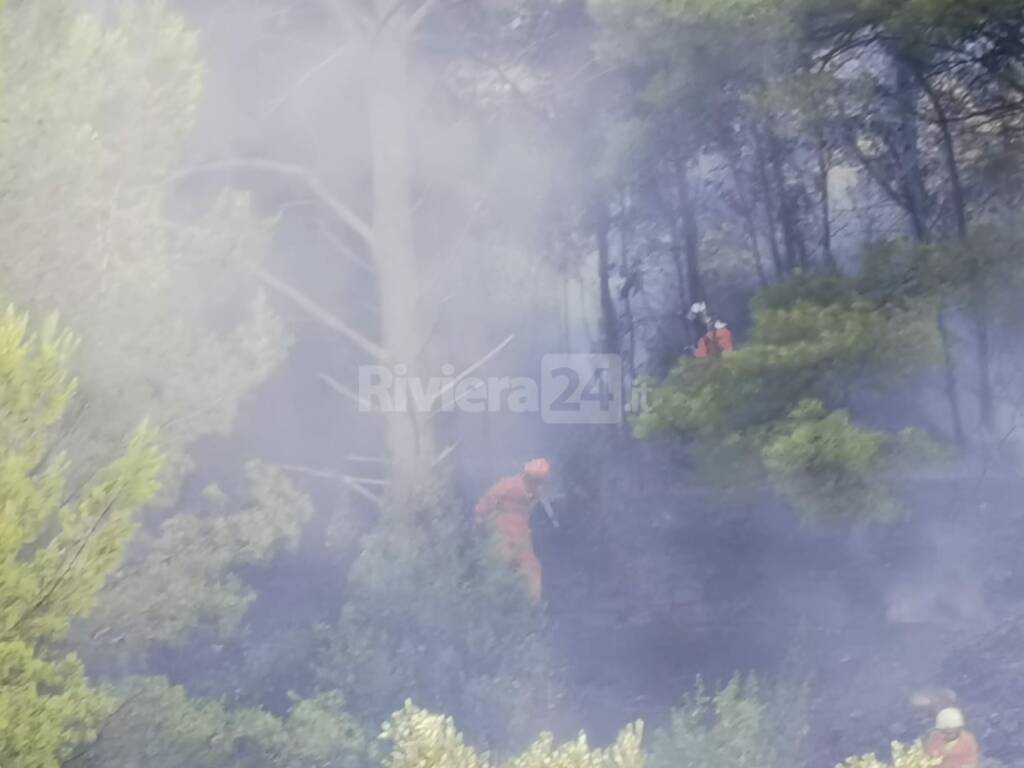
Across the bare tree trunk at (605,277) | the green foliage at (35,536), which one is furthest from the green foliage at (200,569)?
the bare tree trunk at (605,277)

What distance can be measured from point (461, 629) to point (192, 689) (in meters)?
0.81

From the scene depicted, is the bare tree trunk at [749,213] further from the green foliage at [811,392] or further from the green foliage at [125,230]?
the green foliage at [125,230]

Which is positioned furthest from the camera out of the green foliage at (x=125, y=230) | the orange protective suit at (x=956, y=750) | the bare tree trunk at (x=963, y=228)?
the bare tree trunk at (x=963, y=228)

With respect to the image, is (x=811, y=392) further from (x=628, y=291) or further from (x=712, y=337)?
(x=628, y=291)

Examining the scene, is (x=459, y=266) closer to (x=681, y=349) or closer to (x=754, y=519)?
(x=681, y=349)

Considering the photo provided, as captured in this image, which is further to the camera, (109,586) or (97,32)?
(109,586)

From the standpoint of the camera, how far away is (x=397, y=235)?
3617mm

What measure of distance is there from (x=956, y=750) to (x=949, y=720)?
0.08 meters

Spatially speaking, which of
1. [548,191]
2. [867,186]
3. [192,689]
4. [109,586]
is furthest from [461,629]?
[867,186]

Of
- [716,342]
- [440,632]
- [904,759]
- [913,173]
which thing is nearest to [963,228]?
[913,173]

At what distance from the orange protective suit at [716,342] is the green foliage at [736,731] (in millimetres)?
966

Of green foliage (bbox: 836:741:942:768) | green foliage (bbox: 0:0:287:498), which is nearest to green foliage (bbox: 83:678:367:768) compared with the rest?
green foliage (bbox: 0:0:287:498)

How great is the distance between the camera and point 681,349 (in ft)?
11.7

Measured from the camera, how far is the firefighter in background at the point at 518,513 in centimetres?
358
